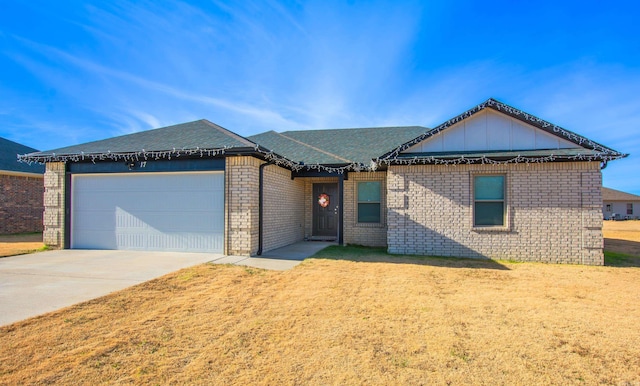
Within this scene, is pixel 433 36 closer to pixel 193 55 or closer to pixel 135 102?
pixel 193 55

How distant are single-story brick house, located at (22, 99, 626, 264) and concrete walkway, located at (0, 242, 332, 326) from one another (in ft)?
2.41

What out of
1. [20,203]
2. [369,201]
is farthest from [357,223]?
[20,203]

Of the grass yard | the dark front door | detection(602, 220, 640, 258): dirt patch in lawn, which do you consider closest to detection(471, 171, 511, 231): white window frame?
the grass yard

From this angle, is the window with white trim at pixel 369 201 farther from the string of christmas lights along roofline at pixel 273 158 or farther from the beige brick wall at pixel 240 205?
the beige brick wall at pixel 240 205

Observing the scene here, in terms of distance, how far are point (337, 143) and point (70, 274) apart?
996 centimetres

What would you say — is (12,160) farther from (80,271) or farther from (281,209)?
(281,209)

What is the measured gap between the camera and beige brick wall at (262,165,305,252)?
377 inches

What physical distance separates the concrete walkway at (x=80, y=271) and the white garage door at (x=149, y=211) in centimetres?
44

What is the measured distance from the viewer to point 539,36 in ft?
32.6

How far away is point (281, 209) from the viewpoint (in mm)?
10734

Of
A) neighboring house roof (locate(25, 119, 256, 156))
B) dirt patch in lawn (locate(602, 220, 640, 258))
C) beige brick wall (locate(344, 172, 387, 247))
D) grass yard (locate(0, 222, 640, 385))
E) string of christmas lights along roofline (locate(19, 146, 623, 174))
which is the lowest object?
dirt patch in lawn (locate(602, 220, 640, 258))

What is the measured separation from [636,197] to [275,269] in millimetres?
A: 51623

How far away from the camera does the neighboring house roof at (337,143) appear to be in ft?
39.3

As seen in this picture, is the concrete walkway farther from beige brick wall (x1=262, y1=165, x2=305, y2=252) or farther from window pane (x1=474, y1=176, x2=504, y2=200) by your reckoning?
window pane (x1=474, y1=176, x2=504, y2=200)
